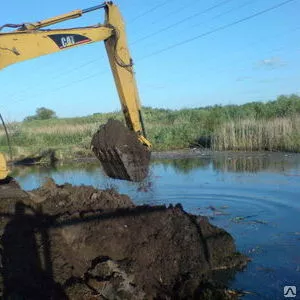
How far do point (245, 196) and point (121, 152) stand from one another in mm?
4010

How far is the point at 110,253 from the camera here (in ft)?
22.8

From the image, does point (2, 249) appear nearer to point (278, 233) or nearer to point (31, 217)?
point (31, 217)

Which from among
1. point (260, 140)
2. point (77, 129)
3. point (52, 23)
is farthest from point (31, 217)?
point (77, 129)

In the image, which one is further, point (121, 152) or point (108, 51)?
point (108, 51)

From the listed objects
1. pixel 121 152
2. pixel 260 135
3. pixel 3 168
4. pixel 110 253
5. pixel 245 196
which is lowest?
pixel 245 196

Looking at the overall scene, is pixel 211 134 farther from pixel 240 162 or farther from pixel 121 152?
pixel 121 152

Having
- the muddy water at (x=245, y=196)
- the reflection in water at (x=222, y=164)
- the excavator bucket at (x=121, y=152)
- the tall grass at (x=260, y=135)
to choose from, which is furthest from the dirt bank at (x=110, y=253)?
the tall grass at (x=260, y=135)

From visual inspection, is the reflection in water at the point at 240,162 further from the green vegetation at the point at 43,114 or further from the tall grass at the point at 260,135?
the green vegetation at the point at 43,114

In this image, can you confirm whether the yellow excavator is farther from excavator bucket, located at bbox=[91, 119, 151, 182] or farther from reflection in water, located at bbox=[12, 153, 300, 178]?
reflection in water, located at bbox=[12, 153, 300, 178]

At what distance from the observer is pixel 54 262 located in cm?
663

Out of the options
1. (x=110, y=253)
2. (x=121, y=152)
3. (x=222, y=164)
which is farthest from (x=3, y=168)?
(x=222, y=164)

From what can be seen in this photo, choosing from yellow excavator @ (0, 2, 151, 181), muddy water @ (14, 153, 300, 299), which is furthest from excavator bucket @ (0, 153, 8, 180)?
muddy water @ (14, 153, 300, 299)

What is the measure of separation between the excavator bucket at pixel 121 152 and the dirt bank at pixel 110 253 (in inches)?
50.5

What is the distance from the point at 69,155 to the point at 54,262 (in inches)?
810
